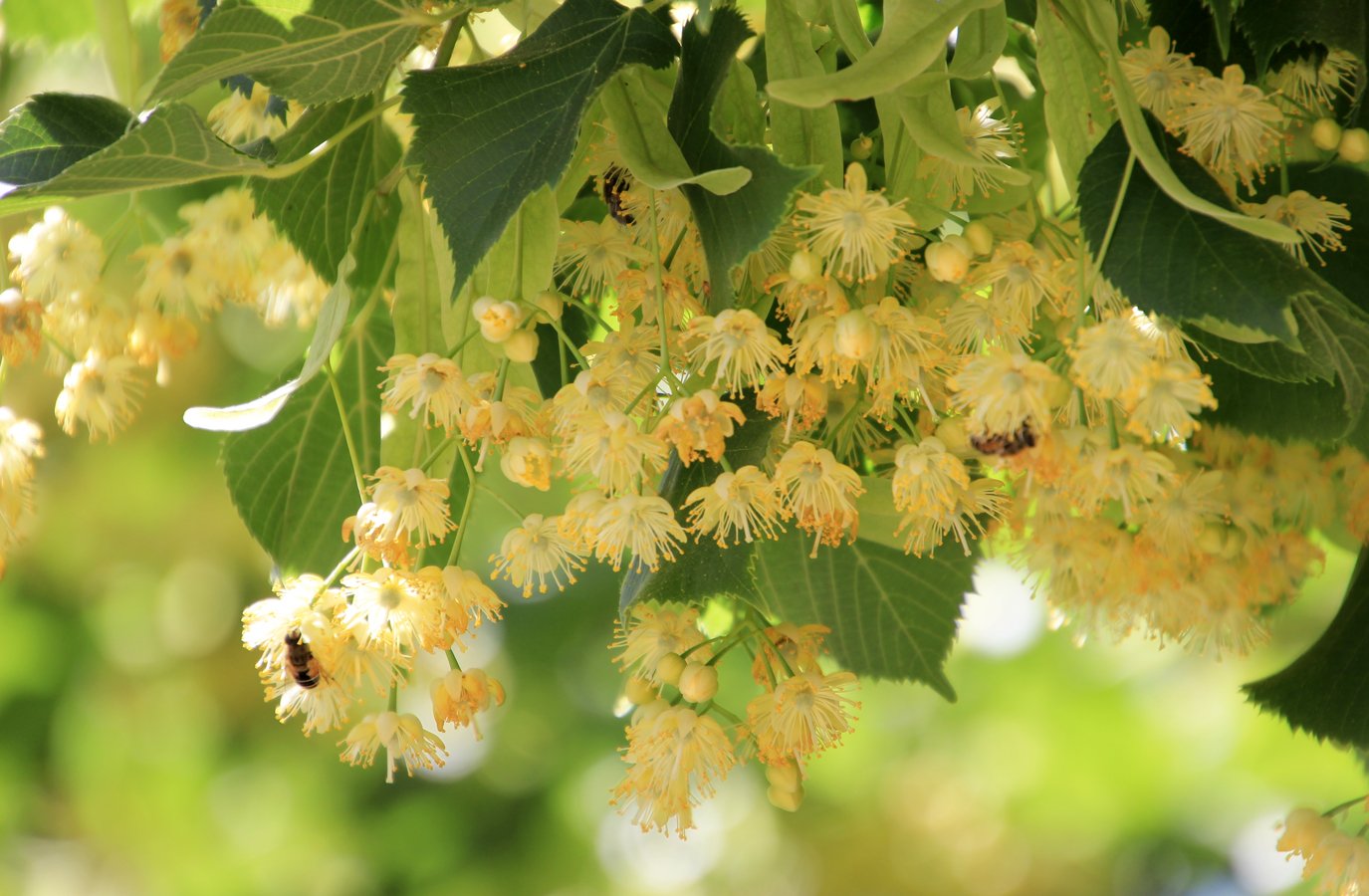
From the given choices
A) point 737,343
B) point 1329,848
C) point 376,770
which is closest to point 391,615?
point 737,343

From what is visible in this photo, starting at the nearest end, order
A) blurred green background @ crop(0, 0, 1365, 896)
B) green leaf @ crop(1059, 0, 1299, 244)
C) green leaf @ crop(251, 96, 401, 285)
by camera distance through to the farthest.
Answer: green leaf @ crop(1059, 0, 1299, 244) < green leaf @ crop(251, 96, 401, 285) < blurred green background @ crop(0, 0, 1365, 896)

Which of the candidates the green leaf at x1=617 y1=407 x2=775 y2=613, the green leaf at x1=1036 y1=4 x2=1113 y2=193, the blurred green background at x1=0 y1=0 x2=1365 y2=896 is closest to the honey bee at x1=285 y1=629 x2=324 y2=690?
the green leaf at x1=617 y1=407 x2=775 y2=613

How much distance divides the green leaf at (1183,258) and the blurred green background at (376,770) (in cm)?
137

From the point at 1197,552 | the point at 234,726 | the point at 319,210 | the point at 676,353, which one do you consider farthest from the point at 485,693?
the point at 234,726

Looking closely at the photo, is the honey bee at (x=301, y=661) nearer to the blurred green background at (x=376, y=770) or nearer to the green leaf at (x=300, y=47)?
→ the green leaf at (x=300, y=47)

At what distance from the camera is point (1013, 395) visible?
16.0 inches

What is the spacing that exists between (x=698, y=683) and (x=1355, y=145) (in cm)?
37

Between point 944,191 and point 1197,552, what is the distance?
0.90 ft

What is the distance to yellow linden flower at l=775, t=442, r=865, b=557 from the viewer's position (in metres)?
0.47

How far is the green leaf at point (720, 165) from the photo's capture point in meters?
0.41

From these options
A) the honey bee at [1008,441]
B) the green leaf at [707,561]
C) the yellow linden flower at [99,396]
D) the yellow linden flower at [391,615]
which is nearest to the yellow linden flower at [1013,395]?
the honey bee at [1008,441]

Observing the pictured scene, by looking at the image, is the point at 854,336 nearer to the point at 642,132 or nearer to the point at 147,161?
the point at 642,132

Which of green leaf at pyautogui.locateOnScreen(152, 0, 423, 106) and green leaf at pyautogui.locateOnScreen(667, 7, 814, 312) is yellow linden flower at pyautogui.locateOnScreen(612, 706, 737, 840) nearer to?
green leaf at pyautogui.locateOnScreen(667, 7, 814, 312)

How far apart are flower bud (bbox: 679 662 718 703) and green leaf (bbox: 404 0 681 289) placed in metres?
0.19
